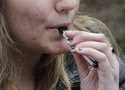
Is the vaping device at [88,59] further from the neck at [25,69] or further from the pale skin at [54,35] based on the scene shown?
the neck at [25,69]

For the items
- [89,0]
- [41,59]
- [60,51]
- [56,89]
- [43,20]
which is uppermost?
[43,20]

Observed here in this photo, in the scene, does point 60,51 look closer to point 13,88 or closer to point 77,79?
point 13,88

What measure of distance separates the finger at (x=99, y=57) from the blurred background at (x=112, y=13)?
13.5ft

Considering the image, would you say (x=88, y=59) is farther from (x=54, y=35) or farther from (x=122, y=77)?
(x=122, y=77)

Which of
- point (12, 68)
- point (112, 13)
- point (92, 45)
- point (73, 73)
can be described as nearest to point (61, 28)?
point (92, 45)

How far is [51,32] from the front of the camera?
195 centimetres

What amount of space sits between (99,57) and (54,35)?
207 millimetres

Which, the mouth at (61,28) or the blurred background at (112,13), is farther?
the blurred background at (112,13)

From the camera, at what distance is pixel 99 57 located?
1923mm

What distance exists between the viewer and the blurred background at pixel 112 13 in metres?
6.31

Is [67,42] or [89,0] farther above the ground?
[67,42]

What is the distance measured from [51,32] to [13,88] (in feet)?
1.16

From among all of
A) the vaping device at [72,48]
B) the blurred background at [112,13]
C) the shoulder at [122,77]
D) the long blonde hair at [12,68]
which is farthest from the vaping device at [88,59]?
the blurred background at [112,13]

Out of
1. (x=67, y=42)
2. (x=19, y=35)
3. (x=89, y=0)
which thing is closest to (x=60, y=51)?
(x=67, y=42)
